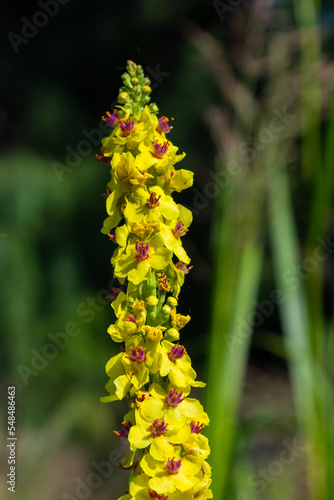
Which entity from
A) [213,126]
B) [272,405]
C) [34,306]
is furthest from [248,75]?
[272,405]

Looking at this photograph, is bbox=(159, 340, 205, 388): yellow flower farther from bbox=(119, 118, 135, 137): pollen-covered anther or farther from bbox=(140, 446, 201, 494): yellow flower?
bbox=(119, 118, 135, 137): pollen-covered anther

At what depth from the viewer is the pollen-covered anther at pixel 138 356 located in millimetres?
766

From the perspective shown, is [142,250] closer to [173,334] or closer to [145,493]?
[173,334]

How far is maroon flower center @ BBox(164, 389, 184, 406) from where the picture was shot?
0.75 m

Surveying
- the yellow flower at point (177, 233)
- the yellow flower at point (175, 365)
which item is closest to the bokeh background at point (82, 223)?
the yellow flower at point (177, 233)

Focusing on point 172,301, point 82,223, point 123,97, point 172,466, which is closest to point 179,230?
point 172,301

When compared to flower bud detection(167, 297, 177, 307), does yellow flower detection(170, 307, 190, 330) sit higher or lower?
lower

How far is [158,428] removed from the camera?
735 millimetres

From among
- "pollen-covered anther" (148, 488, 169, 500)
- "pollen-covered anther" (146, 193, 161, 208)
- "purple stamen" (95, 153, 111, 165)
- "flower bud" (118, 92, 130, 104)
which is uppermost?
"flower bud" (118, 92, 130, 104)

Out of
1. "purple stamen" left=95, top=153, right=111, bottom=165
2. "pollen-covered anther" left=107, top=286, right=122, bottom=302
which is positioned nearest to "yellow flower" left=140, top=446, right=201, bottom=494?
"pollen-covered anther" left=107, top=286, right=122, bottom=302

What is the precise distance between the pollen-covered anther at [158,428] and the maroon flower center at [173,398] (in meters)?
0.03

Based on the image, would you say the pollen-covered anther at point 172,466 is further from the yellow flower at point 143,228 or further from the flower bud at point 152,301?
the yellow flower at point 143,228

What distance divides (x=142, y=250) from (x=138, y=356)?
0.49ft

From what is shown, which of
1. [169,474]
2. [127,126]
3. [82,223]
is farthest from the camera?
[82,223]
